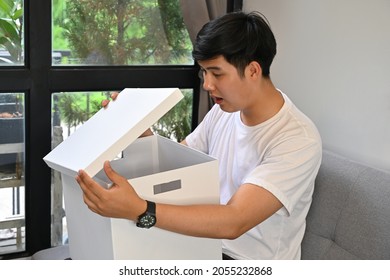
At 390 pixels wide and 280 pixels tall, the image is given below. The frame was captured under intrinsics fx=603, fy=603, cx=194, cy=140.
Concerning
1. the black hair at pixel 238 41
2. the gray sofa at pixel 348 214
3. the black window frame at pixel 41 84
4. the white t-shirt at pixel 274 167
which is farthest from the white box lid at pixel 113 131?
the black window frame at pixel 41 84

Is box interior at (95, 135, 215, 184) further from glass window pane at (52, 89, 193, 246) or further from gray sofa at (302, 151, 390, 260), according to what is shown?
glass window pane at (52, 89, 193, 246)

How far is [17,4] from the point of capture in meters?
2.20

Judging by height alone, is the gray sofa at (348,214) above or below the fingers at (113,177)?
below

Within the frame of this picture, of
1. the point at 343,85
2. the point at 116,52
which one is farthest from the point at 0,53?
the point at 343,85

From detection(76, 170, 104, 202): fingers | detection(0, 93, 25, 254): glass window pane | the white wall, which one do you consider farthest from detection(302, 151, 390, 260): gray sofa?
detection(0, 93, 25, 254): glass window pane

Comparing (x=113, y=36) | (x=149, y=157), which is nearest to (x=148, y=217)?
(x=149, y=157)

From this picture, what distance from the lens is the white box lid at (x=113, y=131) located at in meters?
1.25

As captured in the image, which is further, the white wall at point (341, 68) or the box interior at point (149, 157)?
the white wall at point (341, 68)

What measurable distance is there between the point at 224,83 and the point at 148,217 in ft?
1.57

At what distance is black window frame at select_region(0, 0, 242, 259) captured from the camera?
220 centimetres

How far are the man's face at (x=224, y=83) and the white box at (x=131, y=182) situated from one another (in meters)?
0.18

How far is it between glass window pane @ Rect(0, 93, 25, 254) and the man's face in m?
0.95

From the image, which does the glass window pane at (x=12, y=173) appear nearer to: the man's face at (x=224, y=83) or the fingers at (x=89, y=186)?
the man's face at (x=224, y=83)

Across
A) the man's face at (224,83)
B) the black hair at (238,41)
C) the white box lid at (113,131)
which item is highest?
the black hair at (238,41)
